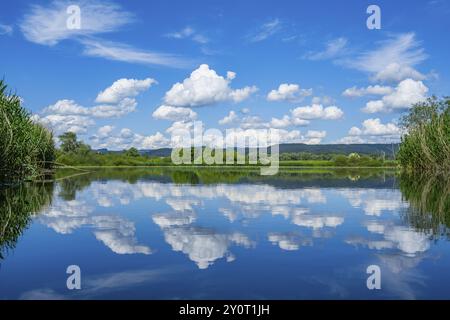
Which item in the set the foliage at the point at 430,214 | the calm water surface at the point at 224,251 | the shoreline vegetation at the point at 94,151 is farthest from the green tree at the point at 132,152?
the calm water surface at the point at 224,251

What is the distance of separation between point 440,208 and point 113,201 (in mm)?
9123

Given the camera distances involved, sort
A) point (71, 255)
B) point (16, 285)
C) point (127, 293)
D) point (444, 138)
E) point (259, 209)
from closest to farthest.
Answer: point (127, 293) < point (16, 285) < point (71, 255) < point (259, 209) < point (444, 138)

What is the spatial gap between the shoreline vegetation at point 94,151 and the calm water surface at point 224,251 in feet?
26.8

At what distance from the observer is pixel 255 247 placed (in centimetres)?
770

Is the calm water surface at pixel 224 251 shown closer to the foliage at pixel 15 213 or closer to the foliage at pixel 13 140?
the foliage at pixel 15 213

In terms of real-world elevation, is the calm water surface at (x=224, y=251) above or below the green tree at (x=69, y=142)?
below

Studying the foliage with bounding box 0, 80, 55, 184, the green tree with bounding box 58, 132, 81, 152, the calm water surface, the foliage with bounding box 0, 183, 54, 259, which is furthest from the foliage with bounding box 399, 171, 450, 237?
the green tree with bounding box 58, 132, 81, 152

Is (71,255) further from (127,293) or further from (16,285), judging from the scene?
(127,293)

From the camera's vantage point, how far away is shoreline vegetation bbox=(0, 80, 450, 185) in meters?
20.4

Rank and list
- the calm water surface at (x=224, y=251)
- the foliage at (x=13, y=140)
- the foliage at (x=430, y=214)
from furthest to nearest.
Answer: the foliage at (x=13, y=140)
the foliage at (x=430, y=214)
the calm water surface at (x=224, y=251)

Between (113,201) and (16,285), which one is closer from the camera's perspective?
(16,285)

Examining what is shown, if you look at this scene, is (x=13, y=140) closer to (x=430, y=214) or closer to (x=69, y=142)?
(x=430, y=214)

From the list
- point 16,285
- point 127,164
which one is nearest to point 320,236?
point 16,285

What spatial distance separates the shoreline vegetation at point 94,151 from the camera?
66.9ft
